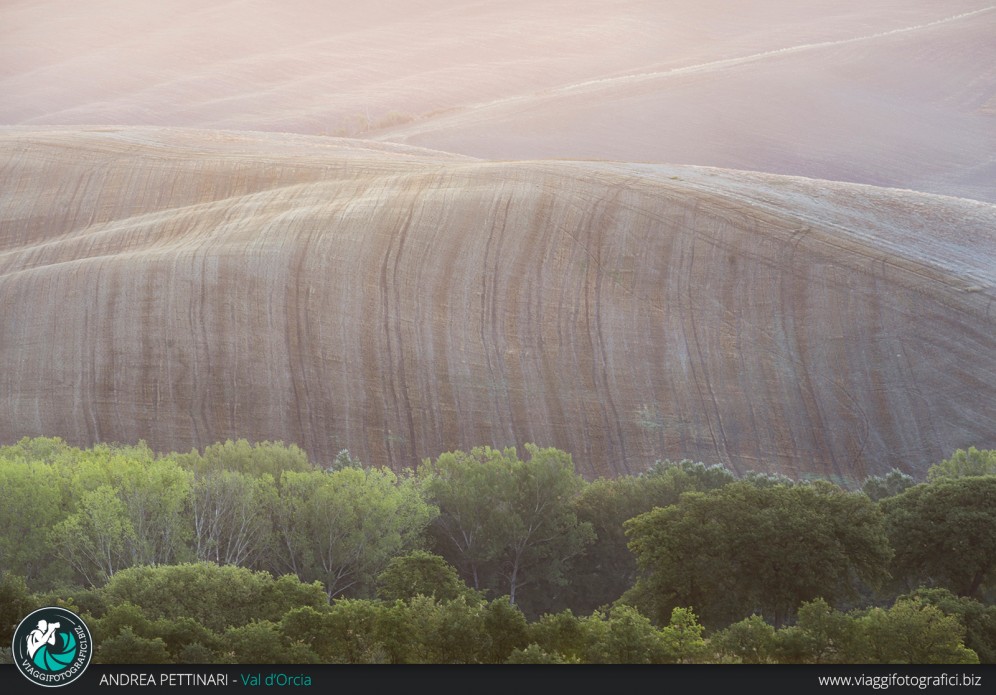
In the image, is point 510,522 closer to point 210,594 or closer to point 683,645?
point 210,594

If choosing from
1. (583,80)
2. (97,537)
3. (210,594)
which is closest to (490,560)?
(210,594)

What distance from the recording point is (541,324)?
41875 mm

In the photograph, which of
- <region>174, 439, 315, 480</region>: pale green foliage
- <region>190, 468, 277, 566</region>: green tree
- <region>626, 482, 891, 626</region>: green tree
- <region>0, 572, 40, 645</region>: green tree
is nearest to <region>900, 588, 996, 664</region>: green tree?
<region>626, 482, 891, 626</region>: green tree

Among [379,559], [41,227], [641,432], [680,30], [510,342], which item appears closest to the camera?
[379,559]

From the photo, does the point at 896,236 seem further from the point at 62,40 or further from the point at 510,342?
the point at 62,40

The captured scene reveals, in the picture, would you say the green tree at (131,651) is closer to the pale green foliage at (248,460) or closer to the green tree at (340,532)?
the green tree at (340,532)

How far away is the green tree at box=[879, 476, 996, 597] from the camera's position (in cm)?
2648

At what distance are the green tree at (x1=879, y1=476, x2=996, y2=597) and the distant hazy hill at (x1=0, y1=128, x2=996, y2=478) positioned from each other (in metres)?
9.28

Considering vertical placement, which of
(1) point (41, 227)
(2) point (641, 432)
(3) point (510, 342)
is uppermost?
(1) point (41, 227)

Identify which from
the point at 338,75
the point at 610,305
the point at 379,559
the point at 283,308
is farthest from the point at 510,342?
the point at 338,75

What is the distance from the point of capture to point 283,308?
A: 42.3 meters

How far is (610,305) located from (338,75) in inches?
5497

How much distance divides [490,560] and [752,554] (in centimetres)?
780

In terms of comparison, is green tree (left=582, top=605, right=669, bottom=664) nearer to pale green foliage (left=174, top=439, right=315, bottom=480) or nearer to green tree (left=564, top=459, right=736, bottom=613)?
green tree (left=564, top=459, right=736, bottom=613)
